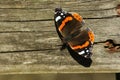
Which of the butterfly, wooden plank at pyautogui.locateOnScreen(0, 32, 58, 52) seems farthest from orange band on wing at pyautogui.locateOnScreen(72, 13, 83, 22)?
A: wooden plank at pyautogui.locateOnScreen(0, 32, 58, 52)

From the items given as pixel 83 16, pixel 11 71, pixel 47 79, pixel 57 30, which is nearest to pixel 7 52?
pixel 11 71

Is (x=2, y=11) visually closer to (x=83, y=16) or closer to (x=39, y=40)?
(x=39, y=40)

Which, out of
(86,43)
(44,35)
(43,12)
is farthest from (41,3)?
(86,43)

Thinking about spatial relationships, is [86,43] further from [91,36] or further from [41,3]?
[41,3]

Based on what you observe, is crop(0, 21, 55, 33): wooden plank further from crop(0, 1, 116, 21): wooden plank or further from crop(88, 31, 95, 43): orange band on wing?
crop(88, 31, 95, 43): orange band on wing

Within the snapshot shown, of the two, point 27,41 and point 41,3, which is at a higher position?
point 41,3
